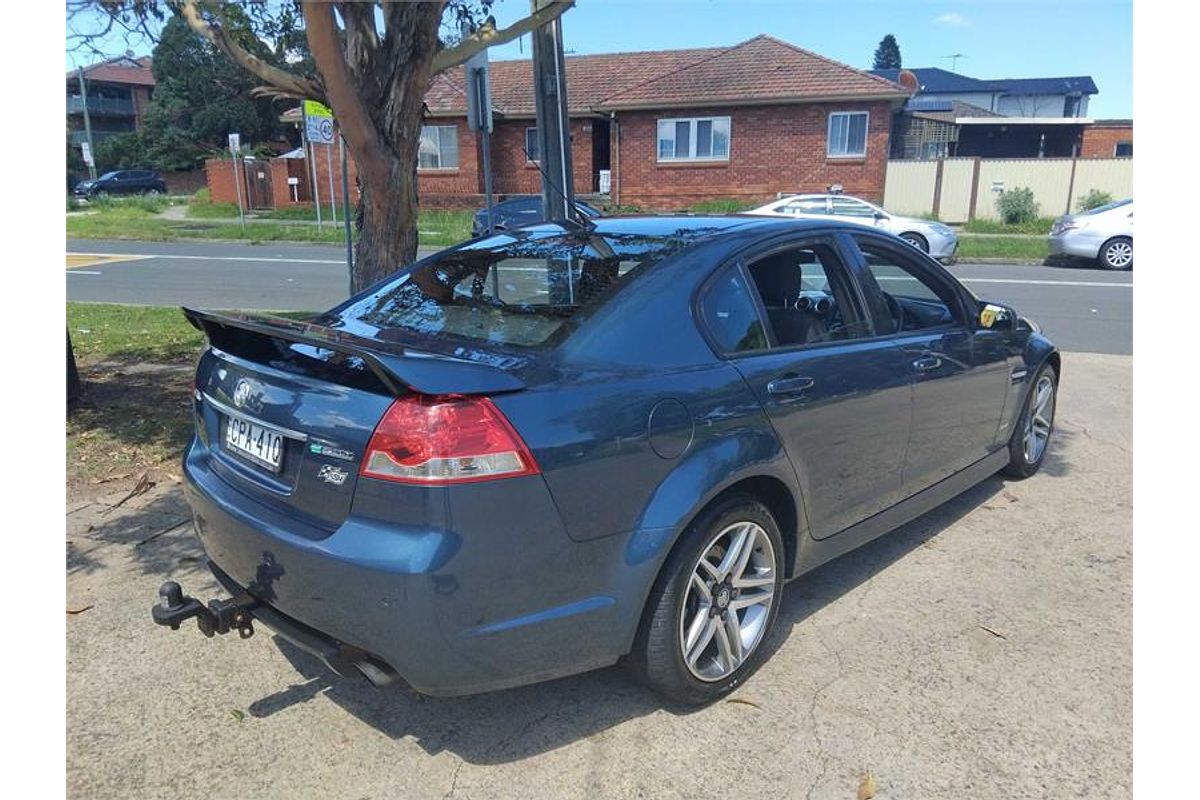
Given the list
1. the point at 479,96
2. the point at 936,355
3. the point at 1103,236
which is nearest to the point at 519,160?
the point at 1103,236

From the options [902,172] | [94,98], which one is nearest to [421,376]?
[902,172]

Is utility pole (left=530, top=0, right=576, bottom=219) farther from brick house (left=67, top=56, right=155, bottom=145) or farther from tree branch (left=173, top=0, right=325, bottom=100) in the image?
brick house (left=67, top=56, right=155, bottom=145)

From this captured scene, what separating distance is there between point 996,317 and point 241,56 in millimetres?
4484

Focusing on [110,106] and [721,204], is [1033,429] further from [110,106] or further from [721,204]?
[110,106]

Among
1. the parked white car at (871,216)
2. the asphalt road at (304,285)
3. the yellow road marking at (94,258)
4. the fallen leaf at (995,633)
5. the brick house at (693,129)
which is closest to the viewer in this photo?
the fallen leaf at (995,633)

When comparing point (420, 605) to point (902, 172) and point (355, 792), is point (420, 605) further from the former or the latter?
point (902, 172)

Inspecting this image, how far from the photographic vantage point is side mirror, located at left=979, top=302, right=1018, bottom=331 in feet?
14.2

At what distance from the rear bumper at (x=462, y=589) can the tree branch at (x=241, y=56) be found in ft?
11.1

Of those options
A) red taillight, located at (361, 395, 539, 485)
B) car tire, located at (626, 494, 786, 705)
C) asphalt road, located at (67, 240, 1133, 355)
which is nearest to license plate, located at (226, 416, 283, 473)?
red taillight, located at (361, 395, 539, 485)

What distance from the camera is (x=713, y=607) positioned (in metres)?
2.94

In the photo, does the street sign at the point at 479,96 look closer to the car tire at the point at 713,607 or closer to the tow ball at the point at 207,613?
the car tire at the point at 713,607

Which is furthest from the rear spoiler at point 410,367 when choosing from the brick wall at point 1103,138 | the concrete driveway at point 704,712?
the brick wall at point 1103,138

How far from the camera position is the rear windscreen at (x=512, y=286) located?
296cm

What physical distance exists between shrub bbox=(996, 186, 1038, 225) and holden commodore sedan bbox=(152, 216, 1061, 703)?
2341 cm
